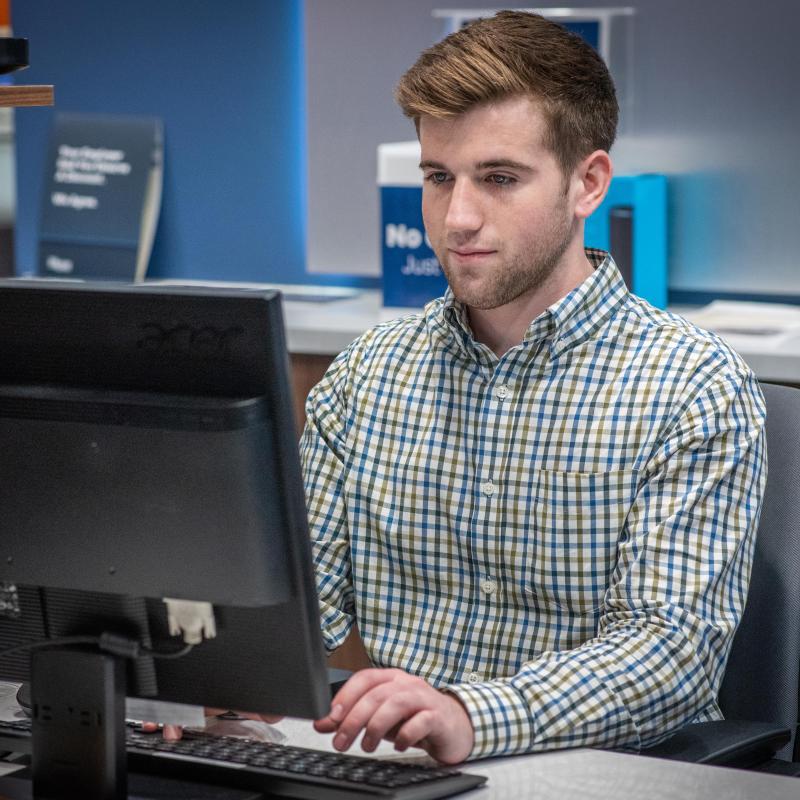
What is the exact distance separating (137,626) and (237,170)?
247 centimetres

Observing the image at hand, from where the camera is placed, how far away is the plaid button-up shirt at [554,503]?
1.56m

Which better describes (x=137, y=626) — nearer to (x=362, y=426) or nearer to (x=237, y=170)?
(x=362, y=426)

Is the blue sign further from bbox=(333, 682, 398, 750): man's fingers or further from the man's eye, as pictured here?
bbox=(333, 682, 398, 750): man's fingers

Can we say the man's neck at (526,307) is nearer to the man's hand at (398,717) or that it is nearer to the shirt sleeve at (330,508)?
the shirt sleeve at (330,508)

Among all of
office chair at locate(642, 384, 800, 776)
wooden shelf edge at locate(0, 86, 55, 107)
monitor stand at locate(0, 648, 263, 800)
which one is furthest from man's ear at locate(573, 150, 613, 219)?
monitor stand at locate(0, 648, 263, 800)

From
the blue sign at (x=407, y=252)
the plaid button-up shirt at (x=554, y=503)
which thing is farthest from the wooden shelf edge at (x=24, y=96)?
the blue sign at (x=407, y=252)

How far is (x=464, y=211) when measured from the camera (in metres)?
1.73

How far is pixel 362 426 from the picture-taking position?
6.27ft

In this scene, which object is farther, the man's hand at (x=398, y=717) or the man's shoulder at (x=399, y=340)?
the man's shoulder at (x=399, y=340)

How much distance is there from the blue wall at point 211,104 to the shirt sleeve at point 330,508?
5.39ft

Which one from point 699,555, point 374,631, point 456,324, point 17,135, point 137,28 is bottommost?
point 374,631

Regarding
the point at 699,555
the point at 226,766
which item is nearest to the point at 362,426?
the point at 699,555

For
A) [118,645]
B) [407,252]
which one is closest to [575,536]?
[118,645]

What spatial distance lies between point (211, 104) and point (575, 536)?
2.16m
